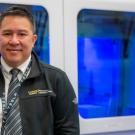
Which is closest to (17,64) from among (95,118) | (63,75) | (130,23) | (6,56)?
(6,56)

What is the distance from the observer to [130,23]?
85.4 inches

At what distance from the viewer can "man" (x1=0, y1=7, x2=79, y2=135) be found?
1.54 meters

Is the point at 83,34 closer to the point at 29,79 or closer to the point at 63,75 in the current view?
the point at 63,75

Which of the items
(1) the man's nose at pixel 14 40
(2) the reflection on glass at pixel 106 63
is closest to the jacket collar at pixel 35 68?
(1) the man's nose at pixel 14 40

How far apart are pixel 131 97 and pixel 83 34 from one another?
0.56 m

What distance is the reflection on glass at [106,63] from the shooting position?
80.0 inches

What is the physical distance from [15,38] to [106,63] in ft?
2.55

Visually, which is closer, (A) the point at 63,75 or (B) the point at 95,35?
(A) the point at 63,75

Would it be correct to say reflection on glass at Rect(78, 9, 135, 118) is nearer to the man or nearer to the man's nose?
the man

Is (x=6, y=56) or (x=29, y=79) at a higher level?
(x=6, y=56)

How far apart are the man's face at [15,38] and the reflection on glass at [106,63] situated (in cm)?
54

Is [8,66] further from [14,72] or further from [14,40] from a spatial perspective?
[14,40]

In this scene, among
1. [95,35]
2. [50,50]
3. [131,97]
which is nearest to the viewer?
[50,50]

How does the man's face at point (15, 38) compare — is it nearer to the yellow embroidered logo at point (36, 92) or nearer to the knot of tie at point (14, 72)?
the knot of tie at point (14, 72)
